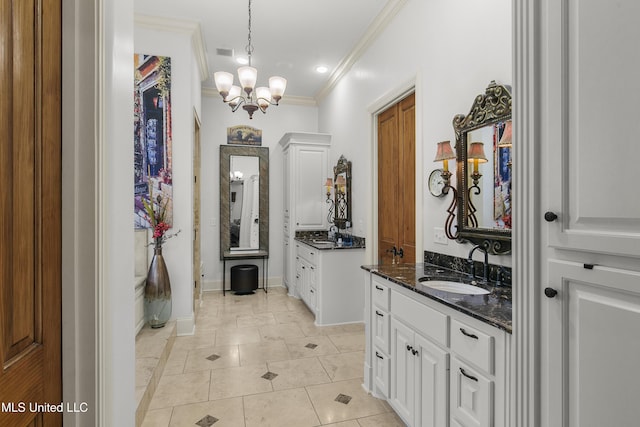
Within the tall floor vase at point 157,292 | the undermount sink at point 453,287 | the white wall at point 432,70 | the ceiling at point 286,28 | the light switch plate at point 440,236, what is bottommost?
the tall floor vase at point 157,292

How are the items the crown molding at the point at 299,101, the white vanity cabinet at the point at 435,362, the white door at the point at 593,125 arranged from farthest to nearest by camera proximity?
1. the crown molding at the point at 299,101
2. the white vanity cabinet at the point at 435,362
3. the white door at the point at 593,125

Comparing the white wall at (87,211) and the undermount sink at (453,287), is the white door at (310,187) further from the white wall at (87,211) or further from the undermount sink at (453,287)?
the white wall at (87,211)

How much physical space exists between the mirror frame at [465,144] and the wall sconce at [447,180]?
5 centimetres

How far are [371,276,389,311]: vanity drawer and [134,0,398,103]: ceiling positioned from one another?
2.58 metres

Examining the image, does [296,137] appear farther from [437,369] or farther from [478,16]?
[437,369]

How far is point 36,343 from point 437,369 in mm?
1626

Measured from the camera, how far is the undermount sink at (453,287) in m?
1.99

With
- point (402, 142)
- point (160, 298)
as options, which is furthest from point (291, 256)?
point (402, 142)

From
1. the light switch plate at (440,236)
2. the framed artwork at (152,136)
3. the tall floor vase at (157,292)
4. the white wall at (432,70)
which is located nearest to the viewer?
the white wall at (432,70)

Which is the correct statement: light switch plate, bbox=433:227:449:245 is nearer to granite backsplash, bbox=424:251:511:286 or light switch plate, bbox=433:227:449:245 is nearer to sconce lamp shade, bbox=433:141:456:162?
granite backsplash, bbox=424:251:511:286

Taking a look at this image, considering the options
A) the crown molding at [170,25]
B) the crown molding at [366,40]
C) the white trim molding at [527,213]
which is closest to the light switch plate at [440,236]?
the white trim molding at [527,213]

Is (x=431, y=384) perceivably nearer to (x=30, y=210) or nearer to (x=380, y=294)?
(x=380, y=294)

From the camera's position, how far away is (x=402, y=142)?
3336mm

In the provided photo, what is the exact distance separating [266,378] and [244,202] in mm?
3525
